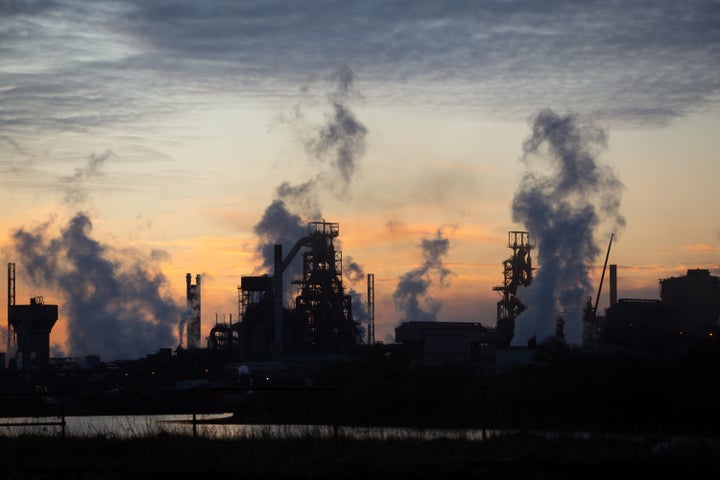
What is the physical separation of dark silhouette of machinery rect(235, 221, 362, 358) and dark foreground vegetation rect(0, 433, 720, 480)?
300 ft

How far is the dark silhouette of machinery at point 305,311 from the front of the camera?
117m

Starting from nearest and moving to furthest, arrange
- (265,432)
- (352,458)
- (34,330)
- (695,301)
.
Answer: (352,458), (265,432), (695,301), (34,330)

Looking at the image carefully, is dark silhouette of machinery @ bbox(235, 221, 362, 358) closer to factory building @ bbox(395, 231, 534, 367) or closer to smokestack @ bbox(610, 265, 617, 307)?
factory building @ bbox(395, 231, 534, 367)

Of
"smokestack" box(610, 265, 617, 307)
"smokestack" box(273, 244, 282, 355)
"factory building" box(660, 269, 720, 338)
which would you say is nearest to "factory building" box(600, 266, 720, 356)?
"factory building" box(660, 269, 720, 338)

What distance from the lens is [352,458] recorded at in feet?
67.9

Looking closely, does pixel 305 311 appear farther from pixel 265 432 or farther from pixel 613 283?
pixel 265 432

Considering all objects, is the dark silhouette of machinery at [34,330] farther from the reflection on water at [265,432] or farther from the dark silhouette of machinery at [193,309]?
the reflection on water at [265,432]

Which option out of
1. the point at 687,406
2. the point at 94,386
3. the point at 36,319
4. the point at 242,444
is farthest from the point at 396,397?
the point at 36,319

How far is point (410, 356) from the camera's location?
10700 centimetres

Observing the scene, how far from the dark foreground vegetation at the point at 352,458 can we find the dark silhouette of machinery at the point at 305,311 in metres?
91.5

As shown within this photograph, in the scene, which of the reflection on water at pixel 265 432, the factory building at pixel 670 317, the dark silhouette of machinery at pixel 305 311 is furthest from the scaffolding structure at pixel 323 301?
the reflection on water at pixel 265 432

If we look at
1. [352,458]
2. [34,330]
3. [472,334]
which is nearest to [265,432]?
[352,458]

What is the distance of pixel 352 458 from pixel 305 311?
99.5m

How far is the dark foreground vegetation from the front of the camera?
64.3 feet
